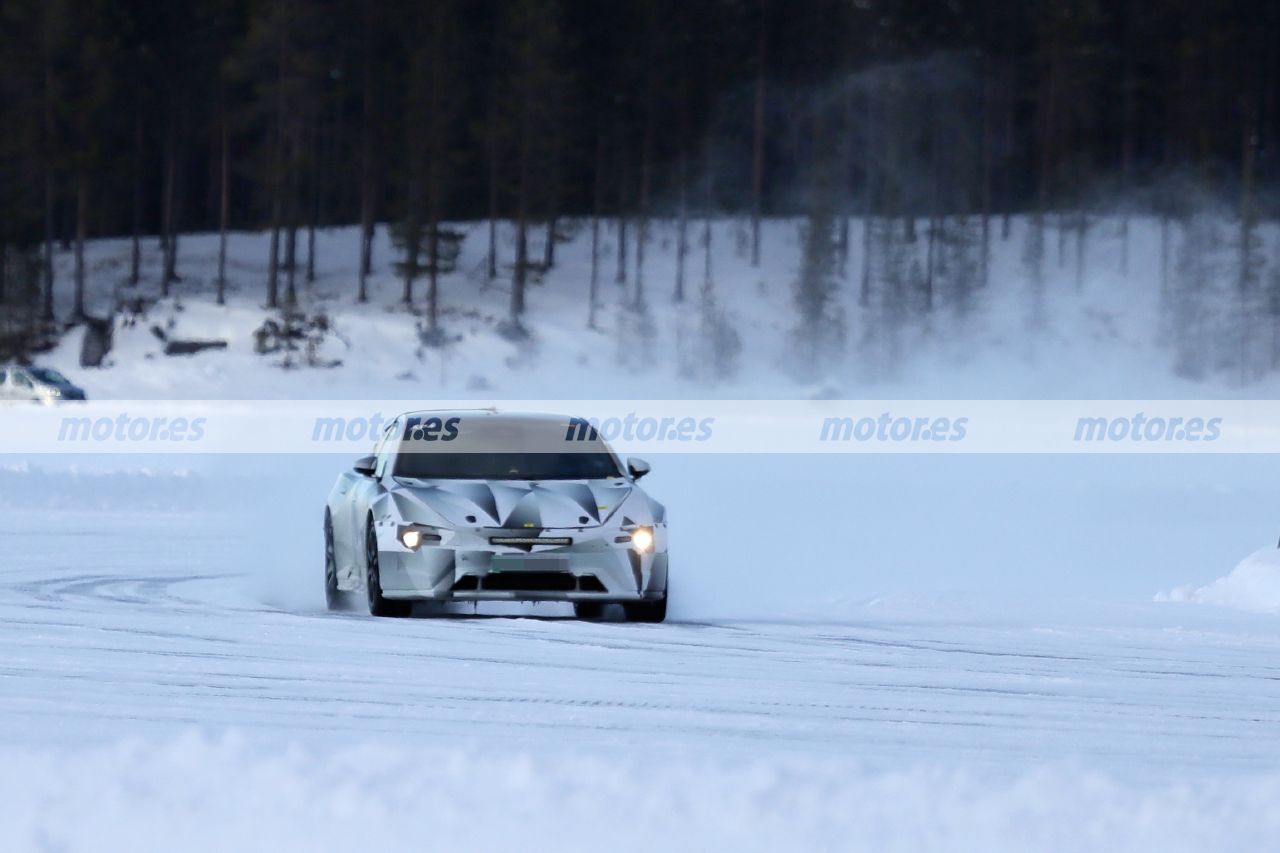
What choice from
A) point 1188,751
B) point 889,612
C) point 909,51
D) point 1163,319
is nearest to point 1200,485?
point 889,612

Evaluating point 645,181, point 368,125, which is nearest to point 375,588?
point 645,181

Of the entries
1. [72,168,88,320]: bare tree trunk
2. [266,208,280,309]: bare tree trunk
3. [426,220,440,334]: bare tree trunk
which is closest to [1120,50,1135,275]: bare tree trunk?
[426,220,440,334]: bare tree trunk

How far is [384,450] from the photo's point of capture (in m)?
12.2

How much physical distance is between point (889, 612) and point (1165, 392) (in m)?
42.1

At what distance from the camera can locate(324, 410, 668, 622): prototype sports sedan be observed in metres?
10.6

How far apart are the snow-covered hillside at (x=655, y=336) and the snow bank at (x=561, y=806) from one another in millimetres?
42351

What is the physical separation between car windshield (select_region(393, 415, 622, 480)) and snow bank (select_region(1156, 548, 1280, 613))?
4.41 metres

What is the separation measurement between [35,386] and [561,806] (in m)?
42.7

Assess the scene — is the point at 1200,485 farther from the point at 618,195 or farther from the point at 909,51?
the point at 909,51

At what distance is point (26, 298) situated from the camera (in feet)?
185

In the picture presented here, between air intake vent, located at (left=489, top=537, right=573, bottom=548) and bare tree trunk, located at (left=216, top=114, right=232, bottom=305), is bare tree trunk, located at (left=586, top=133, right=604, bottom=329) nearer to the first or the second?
bare tree trunk, located at (left=216, top=114, right=232, bottom=305)

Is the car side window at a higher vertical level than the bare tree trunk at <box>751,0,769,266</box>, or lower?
lower

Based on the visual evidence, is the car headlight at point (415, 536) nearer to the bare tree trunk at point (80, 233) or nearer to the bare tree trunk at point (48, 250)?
the bare tree trunk at point (80, 233)

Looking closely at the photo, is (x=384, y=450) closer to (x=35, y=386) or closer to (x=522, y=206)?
(x=35, y=386)
